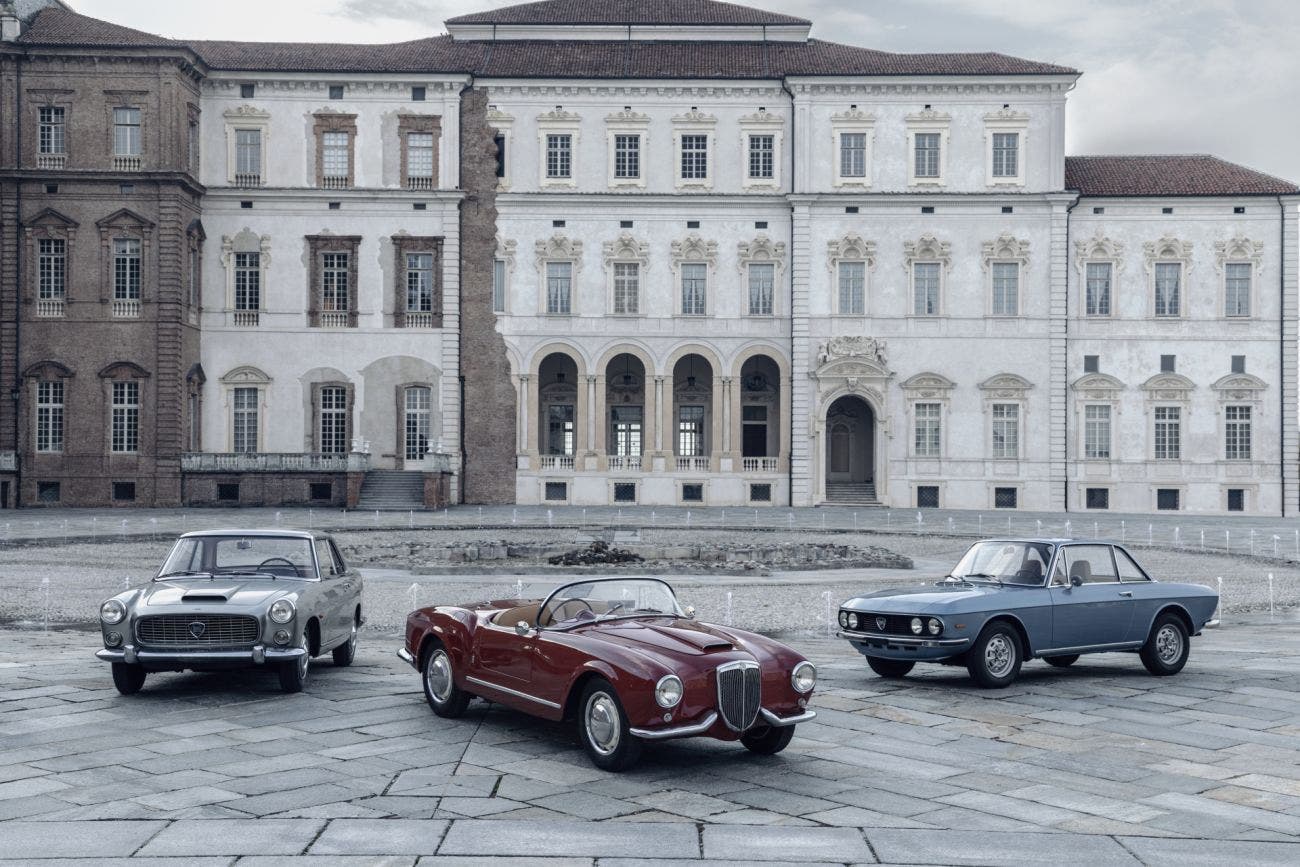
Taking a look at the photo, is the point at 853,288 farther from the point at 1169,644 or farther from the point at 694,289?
the point at 1169,644

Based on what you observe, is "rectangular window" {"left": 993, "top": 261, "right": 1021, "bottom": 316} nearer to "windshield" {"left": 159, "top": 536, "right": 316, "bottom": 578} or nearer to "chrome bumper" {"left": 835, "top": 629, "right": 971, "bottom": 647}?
"chrome bumper" {"left": 835, "top": 629, "right": 971, "bottom": 647}

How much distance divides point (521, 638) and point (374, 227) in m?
40.6

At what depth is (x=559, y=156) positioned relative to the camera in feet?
165

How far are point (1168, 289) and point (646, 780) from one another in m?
44.7

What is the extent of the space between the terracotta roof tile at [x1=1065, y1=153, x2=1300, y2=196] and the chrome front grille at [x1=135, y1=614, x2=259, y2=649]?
141ft

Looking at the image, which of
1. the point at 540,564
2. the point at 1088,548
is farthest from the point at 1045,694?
the point at 540,564

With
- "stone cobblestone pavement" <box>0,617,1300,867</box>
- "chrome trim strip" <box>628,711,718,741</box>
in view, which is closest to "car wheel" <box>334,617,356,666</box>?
"stone cobblestone pavement" <box>0,617,1300,867</box>

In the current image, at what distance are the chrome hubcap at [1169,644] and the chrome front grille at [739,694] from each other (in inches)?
252

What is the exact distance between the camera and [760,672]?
1020 centimetres

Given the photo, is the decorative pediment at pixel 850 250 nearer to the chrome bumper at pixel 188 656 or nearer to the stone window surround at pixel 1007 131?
the stone window surround at pixel 1007 131

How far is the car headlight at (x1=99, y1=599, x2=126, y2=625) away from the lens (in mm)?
12484

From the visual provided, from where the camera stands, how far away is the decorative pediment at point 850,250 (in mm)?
49656

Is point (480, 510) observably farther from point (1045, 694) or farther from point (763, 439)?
point (1045, 694)

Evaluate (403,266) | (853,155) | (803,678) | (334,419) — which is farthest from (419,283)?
(803,678)
